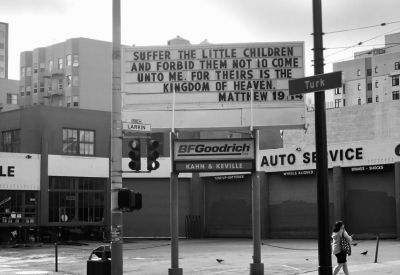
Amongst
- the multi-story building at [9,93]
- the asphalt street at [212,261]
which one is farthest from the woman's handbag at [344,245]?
the multi-story building at [9,93]

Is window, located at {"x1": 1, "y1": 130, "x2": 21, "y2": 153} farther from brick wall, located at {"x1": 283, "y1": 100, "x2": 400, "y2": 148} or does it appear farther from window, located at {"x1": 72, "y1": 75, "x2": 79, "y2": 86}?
window, located at {"x1": 72, "y1": 75, "x2": 79, "y2": 86}

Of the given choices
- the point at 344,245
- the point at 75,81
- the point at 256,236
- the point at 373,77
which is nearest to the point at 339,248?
the point at 344,245

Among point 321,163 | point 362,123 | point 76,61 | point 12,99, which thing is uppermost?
point 76,61

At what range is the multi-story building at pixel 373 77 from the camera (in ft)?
390

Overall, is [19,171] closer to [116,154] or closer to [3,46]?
[116,154]

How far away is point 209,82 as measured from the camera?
19438mm

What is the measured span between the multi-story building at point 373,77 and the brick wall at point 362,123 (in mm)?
62402

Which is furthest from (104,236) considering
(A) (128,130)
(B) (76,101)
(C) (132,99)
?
(B) (76,101)

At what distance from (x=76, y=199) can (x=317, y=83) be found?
30948mm

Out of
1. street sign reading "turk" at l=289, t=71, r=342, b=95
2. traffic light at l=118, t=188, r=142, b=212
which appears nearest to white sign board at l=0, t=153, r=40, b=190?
traffic light at l=118, t=188, r=142, b=212

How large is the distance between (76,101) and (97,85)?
3.72m

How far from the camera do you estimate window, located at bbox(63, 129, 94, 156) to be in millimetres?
42125

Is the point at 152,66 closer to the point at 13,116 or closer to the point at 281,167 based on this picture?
the point at 281,167

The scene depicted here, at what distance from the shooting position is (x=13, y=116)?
42906 millimetres
